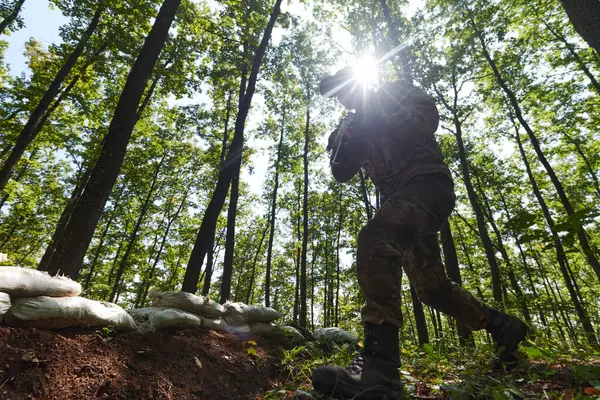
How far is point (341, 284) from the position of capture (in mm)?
26078

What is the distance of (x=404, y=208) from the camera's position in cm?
184

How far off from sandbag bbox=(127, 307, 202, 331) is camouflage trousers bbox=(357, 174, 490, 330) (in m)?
2.36

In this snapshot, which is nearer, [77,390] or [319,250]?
[77,390]

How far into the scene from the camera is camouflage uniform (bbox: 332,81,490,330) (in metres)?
1.72

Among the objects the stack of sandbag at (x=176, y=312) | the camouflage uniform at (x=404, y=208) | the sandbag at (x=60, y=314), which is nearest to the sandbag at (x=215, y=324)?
the stack of sandbag at (x=176, y=312)

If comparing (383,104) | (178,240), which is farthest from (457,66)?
(178,240)

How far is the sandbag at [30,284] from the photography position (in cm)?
203

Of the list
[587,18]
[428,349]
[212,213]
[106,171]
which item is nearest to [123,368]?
[428,349]

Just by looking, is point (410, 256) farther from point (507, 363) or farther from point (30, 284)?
point (30, 284)

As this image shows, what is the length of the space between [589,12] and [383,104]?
2.68 metres

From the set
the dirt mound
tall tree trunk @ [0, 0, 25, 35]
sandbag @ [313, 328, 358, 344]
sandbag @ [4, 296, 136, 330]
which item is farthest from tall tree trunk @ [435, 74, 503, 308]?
tall tree trunk @ [0, 0, 25, 35]

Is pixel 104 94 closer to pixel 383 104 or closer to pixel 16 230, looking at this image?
pixel 16 230

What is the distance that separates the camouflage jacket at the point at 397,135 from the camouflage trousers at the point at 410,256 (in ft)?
0.64

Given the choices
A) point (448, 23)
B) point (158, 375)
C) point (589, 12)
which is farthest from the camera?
point (448, 23)
